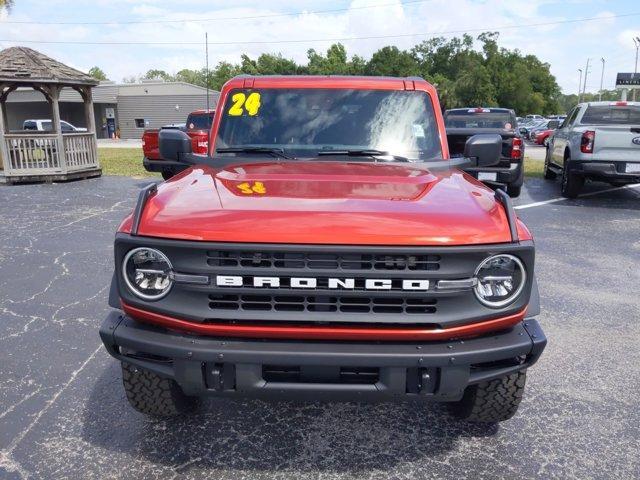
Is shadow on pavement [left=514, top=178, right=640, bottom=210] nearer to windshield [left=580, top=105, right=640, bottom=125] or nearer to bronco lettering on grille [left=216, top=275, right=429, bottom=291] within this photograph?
windshield [left=580, top=105, right=640, bottom=125]

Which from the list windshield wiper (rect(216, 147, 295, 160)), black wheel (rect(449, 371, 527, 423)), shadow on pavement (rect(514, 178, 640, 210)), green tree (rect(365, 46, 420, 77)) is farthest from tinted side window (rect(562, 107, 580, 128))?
green tree (rect(365, 46, 420, 77))

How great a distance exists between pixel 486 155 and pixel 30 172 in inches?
526

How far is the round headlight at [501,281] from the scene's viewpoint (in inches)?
94.0

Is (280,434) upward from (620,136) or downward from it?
downward

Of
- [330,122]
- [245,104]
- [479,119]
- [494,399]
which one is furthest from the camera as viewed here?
Result: [479,119]

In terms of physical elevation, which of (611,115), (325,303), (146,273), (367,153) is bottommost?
(325,303)

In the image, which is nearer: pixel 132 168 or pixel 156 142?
pixel 156 142

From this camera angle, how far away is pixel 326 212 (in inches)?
93.7

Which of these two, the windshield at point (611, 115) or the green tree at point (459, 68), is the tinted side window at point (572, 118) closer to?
the windshield at point (611, 115)

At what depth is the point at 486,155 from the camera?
3.66m

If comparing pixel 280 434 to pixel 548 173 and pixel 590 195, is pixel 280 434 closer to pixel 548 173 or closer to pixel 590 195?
pixel 590 195

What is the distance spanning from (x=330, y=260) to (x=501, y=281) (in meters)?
0.75

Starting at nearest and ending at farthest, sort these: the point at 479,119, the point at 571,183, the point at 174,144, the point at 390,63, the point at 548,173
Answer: the point at 174,144 < the point at 571,183 < the point at 479,119 < the point at 548,173 < the point at 390,63

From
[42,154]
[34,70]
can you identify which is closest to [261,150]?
[42,154]
